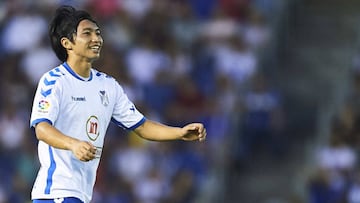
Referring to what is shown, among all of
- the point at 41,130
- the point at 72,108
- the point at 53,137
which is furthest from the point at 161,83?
the point at 53,137

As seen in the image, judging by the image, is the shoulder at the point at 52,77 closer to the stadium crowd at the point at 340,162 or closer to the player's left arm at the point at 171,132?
the player's left arm at the point at 171,132

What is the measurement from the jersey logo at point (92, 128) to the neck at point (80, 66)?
1.15 feet

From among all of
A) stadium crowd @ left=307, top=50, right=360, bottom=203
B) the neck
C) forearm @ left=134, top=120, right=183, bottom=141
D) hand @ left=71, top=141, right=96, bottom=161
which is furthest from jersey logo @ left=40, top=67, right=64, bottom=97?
stadium crowd @ left=307, top=50, right=360, bottom=203

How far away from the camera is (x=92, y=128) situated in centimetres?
877

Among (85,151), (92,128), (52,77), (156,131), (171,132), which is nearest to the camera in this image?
(85,151)

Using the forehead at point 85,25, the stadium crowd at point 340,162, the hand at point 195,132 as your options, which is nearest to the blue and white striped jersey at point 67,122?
the forehead at point 85,25

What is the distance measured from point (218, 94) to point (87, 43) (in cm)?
757

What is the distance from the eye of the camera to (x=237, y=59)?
16844 mm

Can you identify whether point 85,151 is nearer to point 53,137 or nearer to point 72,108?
point 53,137

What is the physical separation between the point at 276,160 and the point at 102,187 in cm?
259

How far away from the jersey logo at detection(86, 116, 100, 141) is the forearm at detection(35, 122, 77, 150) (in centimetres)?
46

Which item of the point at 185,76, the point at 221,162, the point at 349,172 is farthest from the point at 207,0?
the point at 349,172

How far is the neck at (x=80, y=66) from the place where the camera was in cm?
884

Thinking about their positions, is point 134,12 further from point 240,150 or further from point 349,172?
point 349,172
